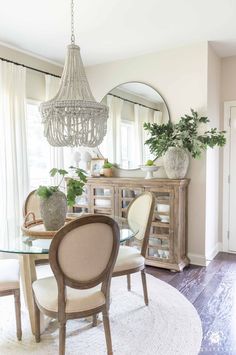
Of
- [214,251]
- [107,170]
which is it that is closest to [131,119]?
[107,170]

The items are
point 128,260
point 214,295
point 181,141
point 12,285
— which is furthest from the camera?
point 181,141

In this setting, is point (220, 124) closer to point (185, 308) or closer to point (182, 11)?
point (182, 11)

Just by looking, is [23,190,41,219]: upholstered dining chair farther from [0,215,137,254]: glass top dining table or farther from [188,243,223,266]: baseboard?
[188,243,223,266]: baseboard

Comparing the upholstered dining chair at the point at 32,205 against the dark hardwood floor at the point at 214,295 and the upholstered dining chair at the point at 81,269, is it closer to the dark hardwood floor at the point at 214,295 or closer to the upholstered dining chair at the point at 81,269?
the upholstered dining chair at the point at 81,269

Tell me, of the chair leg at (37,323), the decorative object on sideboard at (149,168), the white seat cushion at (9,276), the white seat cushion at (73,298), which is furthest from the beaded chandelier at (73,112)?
the decorative object on sideboard at (149,168)

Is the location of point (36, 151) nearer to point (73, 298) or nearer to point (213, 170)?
point (213, 170)

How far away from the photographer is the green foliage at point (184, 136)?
350cm

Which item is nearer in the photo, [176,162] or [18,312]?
[18,312]

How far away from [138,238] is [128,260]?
0.91ft

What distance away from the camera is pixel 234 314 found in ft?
8.43

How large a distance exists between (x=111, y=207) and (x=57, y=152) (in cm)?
116

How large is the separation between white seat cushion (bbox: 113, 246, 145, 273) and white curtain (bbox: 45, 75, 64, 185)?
2041 mm

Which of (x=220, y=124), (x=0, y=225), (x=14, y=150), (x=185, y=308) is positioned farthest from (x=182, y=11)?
(x=0, y=225)

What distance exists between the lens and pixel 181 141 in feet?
12.1
